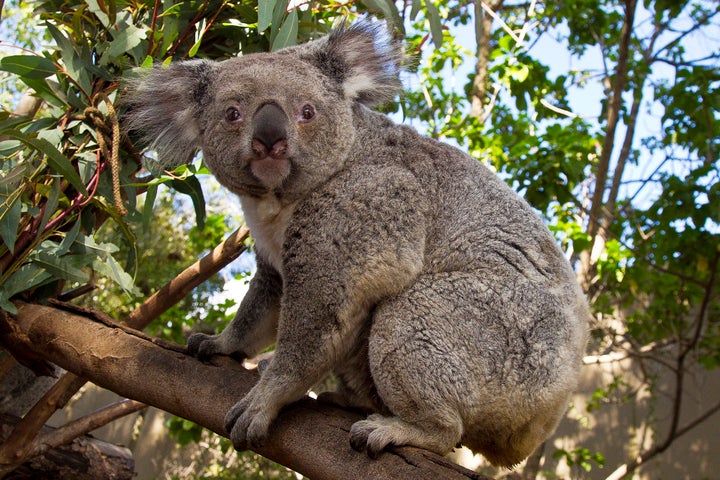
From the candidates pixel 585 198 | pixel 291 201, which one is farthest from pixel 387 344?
pixel 585 198

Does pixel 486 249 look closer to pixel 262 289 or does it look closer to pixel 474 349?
pixel 474 349

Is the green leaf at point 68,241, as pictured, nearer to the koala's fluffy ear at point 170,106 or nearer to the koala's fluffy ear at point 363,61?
the koala's fluffy ear at point 170,106

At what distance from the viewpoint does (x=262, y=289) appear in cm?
273

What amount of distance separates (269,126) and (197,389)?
0.88 metres

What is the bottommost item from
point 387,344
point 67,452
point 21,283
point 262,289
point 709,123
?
point 67,452

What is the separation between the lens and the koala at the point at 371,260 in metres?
2.13

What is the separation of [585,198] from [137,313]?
619 centimetres

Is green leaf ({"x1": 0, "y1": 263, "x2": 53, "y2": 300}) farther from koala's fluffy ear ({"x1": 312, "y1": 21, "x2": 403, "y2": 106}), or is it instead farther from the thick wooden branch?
koala's fluffy ear ({"x1": 312, "y1": 21, "x2": 403, "y2": 106})

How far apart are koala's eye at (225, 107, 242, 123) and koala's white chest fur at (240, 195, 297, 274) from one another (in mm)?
291

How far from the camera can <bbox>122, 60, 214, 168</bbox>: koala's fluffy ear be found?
2641mm

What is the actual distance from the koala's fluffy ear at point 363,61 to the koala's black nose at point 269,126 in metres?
0.38

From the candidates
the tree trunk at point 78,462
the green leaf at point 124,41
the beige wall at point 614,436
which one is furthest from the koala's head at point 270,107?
the beige wall at point 614,436

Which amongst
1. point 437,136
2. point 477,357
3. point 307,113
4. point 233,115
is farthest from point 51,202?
point 437,136

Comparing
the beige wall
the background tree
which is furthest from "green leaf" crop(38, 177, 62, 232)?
the beige wall
